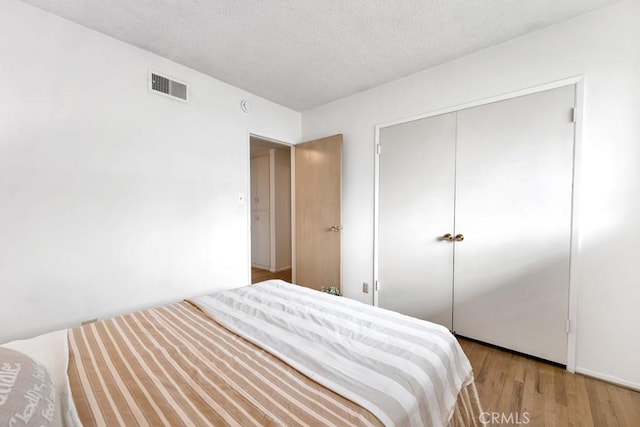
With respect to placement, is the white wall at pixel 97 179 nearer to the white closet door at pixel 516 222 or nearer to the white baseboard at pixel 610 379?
the white closet door at pixel 516 222

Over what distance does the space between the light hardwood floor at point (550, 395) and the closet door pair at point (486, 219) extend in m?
0.17

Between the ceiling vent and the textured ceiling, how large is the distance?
190 millimetres

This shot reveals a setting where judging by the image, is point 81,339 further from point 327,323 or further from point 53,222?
point 327,323

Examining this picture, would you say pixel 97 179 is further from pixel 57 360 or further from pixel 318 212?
pixel 318 212

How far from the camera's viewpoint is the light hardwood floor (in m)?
1.46

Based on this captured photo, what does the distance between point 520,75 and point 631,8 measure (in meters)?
0.60

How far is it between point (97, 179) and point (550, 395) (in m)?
3.37

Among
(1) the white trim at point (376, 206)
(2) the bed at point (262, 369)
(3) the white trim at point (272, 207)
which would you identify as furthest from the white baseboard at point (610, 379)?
(3) the white trim at point (272, 207)

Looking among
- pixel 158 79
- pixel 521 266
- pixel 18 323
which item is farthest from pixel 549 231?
pixel 18 323

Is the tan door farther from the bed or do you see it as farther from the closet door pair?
the bed

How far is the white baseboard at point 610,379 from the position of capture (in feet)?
5.45

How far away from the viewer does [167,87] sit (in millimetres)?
2254

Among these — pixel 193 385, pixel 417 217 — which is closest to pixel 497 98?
pixel 417 217

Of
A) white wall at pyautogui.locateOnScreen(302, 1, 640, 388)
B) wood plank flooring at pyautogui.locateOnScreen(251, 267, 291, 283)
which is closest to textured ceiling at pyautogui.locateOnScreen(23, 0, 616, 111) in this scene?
white wall at pyautogui.locateOnScreen(302, 1, 640, 388)
